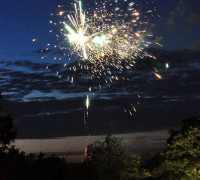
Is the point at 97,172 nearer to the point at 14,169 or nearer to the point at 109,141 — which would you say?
the point at 109,141

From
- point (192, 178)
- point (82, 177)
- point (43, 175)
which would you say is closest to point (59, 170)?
point (43, 175)

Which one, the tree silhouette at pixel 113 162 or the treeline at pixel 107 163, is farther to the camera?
the tree silhouette at pixel 113 162

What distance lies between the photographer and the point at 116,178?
136ft

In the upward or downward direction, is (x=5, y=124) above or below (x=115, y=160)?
above

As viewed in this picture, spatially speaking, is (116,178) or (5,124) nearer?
(5,124)

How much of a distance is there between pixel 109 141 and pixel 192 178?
15126mm

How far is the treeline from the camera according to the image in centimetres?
2978

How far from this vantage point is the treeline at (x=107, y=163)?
29.8 m

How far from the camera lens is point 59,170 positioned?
43.4 metres

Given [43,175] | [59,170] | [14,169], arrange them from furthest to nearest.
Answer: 1. [59,170]
2. [43,175]
3. [14,169]

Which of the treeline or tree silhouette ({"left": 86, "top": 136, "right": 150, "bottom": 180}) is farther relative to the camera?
tree silhouette ({"left": 86, "top": 136, "right": 150, "bottom": 180})

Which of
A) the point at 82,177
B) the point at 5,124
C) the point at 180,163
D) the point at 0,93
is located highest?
the point at 0,93

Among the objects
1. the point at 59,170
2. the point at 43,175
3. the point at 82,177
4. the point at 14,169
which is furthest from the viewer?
the point at 82,177

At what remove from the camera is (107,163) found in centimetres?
4272
